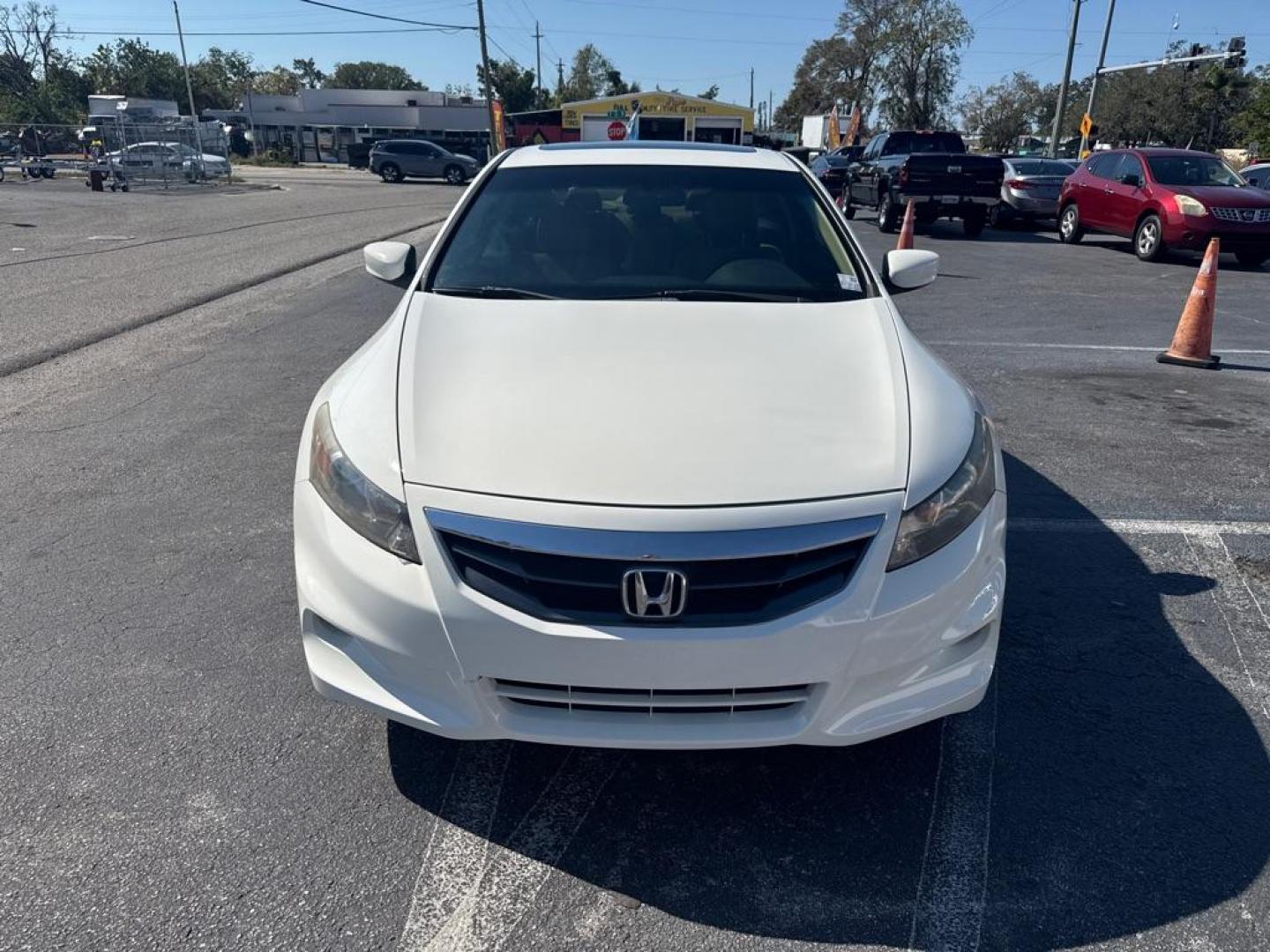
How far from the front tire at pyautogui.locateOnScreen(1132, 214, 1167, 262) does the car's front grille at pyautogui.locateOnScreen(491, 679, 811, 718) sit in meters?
14.9

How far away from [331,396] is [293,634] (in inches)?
38.4

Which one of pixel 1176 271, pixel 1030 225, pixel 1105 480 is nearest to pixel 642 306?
pixel 1105 480

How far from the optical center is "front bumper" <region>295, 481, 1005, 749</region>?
219cm

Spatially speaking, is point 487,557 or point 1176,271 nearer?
point 487,557

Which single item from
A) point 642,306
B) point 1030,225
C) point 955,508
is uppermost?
point 642,306

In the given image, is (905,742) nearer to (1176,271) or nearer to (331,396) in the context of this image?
(331,396)

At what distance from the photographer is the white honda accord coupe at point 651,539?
2191 mm

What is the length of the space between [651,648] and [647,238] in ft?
6.91

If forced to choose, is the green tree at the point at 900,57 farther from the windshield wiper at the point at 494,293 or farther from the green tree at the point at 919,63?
the windshield wiper at the point at 494,293

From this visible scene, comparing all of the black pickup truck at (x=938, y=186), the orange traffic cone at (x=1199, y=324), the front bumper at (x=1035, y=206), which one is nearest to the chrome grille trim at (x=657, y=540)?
the orange traffic cone at (x=1199, y=324)

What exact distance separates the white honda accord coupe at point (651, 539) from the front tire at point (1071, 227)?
1632 centimetres

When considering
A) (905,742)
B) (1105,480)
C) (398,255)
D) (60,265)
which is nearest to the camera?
(905,742)

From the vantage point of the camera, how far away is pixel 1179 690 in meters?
3.12

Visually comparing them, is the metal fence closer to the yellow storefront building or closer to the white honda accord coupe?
the yellow storefront building
